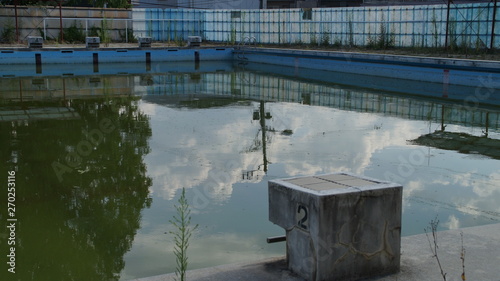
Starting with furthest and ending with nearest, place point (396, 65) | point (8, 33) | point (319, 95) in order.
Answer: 1. point (8, 33)
2. point (396, 65)
3. point (319, 95)

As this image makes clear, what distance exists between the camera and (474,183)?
700 centimetres

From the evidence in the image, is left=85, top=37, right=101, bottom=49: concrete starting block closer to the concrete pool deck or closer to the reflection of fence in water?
the reflection of fence in water

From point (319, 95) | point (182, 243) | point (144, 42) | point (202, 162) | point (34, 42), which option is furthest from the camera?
point (144, 42)

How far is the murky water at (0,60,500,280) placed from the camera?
16.8ft

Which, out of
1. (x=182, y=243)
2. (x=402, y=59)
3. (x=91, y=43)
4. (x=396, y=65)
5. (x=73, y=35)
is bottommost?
(x=182, y=243)

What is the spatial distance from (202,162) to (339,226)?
182 inches

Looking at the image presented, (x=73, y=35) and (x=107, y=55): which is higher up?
(x=73, y=35)

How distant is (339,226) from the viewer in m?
3.58

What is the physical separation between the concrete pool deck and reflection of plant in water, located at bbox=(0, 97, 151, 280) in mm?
1005

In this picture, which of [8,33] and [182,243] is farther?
[8,33]

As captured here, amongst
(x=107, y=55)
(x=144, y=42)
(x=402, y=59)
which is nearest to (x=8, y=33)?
(x=107, y=55)

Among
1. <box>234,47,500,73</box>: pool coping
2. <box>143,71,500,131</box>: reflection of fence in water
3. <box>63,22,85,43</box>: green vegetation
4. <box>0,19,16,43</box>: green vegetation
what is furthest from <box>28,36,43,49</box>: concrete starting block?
<box>234,47,500,73</box>: pool coping

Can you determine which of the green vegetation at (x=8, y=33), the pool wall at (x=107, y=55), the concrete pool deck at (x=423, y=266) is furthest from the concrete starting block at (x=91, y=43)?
the concrete pool deck at (x=423, y=266)

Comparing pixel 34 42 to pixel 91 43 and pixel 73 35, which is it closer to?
pixel 91 43
